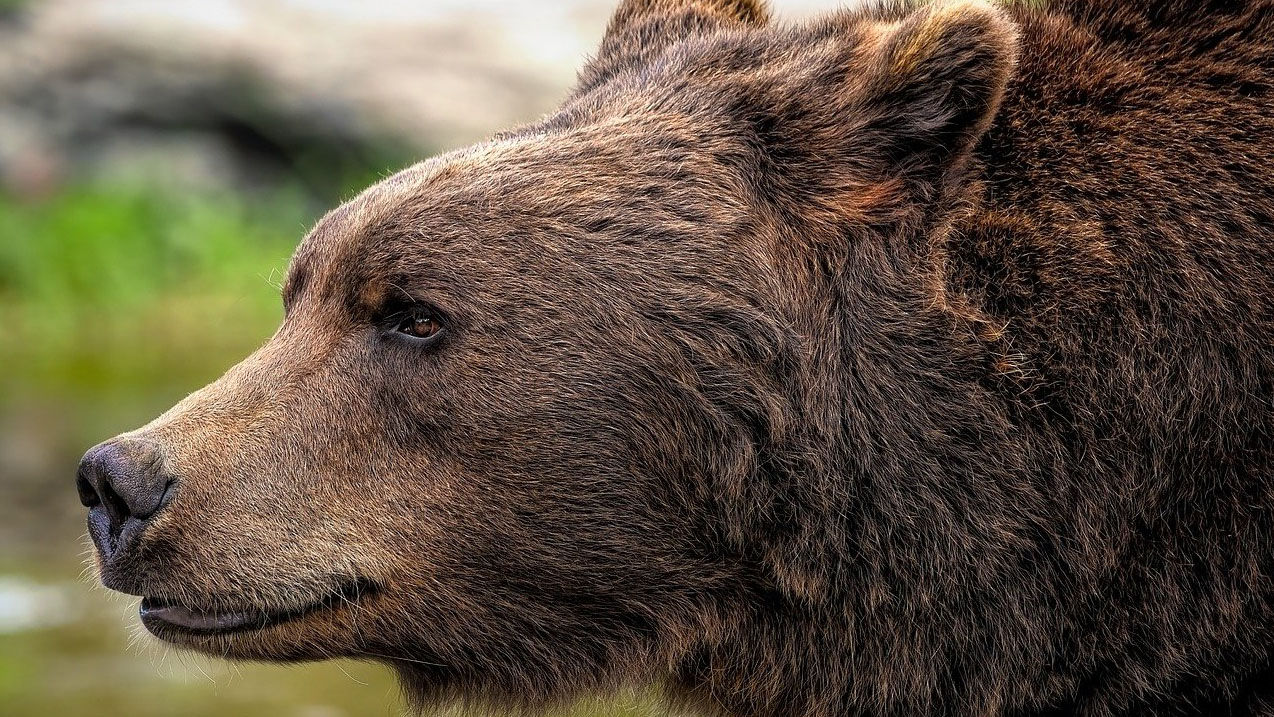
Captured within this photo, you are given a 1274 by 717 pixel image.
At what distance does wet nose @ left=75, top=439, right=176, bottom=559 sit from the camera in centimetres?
382

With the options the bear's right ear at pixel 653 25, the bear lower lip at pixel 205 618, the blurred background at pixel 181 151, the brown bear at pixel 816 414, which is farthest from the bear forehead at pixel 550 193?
the blurred background at pixel 181 151

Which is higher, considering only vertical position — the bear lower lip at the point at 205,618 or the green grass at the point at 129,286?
the green grass at the point at 129,286

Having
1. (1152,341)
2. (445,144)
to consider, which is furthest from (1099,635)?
(445,144)

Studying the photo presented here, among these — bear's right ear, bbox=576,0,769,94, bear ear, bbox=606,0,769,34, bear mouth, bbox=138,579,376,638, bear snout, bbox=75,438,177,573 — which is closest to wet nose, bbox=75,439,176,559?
bear snout, bbox=75,438,177,573

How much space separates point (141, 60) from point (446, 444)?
1153 cm

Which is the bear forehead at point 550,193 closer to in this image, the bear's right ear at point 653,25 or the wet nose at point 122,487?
the bear's right ear at point 653,25

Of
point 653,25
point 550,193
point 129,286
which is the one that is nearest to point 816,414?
point 550,193

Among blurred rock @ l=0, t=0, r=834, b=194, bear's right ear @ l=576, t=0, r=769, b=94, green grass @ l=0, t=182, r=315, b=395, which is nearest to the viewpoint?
bear's right ear @ l=576, t=0, r=769, b=94

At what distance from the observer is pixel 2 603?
745cm

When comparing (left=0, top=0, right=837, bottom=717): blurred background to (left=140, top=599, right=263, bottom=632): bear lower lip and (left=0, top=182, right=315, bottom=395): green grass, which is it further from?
(left=140, top=599, right=263, bottom=632): bear lower lip

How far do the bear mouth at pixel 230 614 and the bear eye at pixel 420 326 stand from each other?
63cm

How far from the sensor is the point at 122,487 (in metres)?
3.82

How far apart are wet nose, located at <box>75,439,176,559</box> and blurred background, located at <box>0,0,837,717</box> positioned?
16.1 ft

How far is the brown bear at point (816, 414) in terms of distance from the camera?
3752mm
